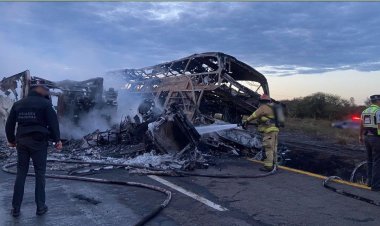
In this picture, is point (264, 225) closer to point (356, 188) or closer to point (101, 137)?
point (356, 188)

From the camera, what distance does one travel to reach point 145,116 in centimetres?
1195

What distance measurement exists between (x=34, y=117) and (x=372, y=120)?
5.53 m

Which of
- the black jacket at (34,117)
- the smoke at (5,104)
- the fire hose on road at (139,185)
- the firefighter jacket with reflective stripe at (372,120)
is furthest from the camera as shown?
the smoke at (5,104)

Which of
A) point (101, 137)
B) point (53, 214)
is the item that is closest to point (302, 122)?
point (53, 214)

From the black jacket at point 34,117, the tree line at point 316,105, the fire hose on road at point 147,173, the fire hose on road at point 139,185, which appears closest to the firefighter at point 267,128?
the fire hose on road at point 147,173

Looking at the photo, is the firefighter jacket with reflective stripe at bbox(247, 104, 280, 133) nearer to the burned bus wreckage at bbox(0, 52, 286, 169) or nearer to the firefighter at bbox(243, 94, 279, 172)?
the firefighter at bbox(243, 94, 279, 172)

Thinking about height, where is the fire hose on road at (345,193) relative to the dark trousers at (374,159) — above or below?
below

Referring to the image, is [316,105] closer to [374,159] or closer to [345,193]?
[345,193]

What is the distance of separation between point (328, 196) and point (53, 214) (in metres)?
4.30

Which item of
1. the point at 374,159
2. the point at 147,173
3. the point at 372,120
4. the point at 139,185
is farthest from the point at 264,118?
the point at 139,185

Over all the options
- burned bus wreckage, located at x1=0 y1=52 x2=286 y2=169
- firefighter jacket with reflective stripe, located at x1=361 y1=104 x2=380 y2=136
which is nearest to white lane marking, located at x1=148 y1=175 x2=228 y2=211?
burned bus wreckage, located at x1=0 y1=52 x2=286 y2=169

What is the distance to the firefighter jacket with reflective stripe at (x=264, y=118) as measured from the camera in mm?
8297

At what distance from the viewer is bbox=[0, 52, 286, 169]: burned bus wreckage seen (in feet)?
32.8

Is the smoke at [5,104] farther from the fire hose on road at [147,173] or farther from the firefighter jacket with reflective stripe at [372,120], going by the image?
the firefighter jacket with reflective stripe at [372,120]
